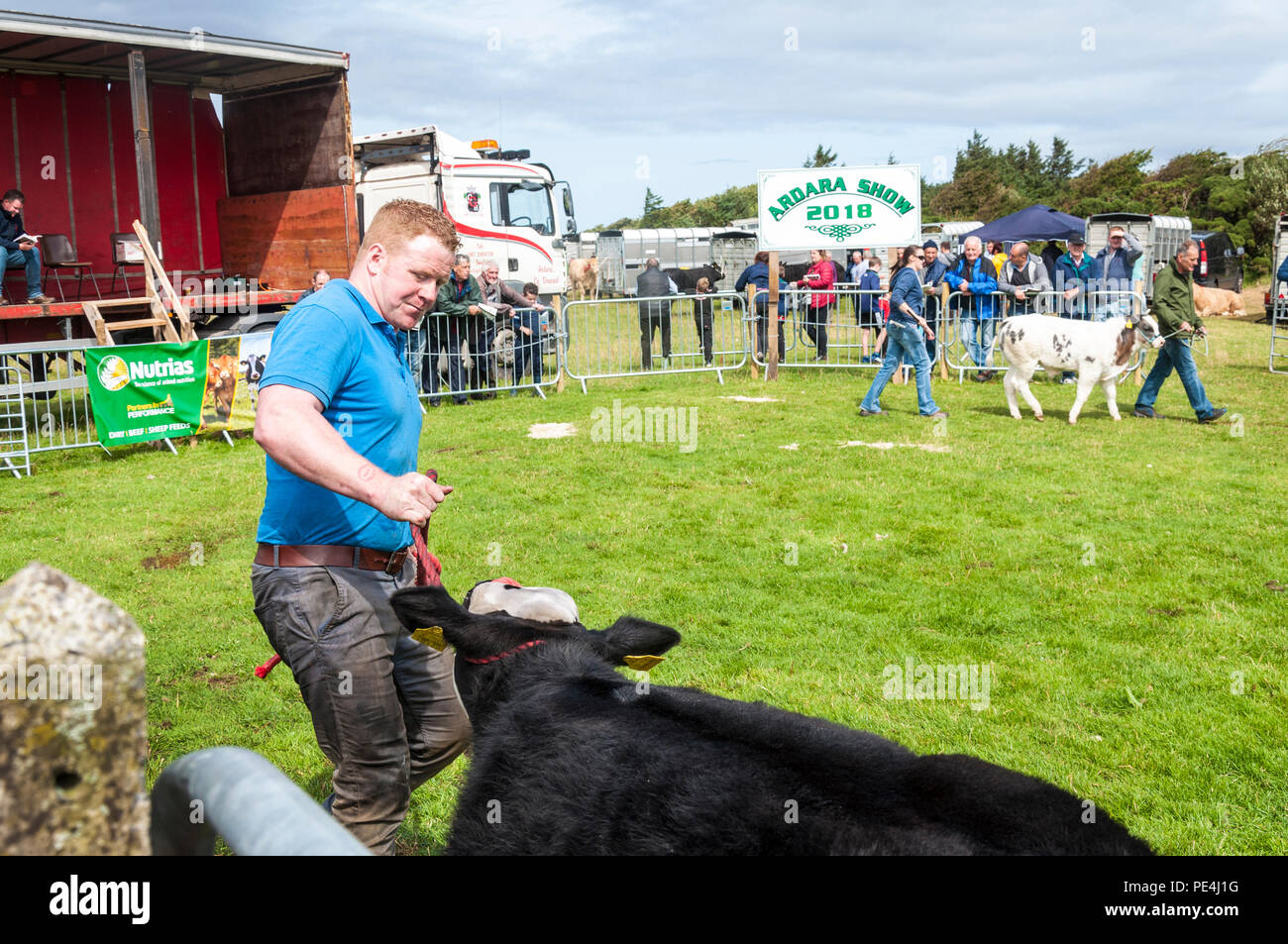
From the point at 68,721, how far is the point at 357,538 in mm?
2111

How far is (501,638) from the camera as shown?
2949mm

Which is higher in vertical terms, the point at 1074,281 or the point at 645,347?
the point at 1074,281

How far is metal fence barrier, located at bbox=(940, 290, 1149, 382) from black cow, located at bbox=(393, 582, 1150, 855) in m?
13.7

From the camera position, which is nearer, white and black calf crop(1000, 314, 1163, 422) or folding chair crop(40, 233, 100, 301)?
white and black calf crop(1000, 314, 1163, 422)

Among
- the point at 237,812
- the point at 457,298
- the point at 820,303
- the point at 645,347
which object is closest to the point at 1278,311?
the point at 820,303

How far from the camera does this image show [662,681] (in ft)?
16.1

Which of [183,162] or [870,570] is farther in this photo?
[183,162]

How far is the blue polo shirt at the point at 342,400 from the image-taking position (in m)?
2.70

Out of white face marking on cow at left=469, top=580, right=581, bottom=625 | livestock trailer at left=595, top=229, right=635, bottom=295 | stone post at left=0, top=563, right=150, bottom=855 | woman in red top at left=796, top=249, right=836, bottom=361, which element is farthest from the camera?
livestock trailer at left=595, top=229, right=635, bottom=295

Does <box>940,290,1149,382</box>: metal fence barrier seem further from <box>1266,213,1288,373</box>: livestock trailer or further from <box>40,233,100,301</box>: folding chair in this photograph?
<box>40,233,100,301</box>: folding chair

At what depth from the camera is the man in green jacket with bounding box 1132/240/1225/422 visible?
11.8 metres

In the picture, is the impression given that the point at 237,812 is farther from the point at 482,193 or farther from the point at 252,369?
the point at 482,193

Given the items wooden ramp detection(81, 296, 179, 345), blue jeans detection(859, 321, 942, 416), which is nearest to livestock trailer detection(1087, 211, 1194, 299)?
blue jeans detection(859, 321, 942, 416)
